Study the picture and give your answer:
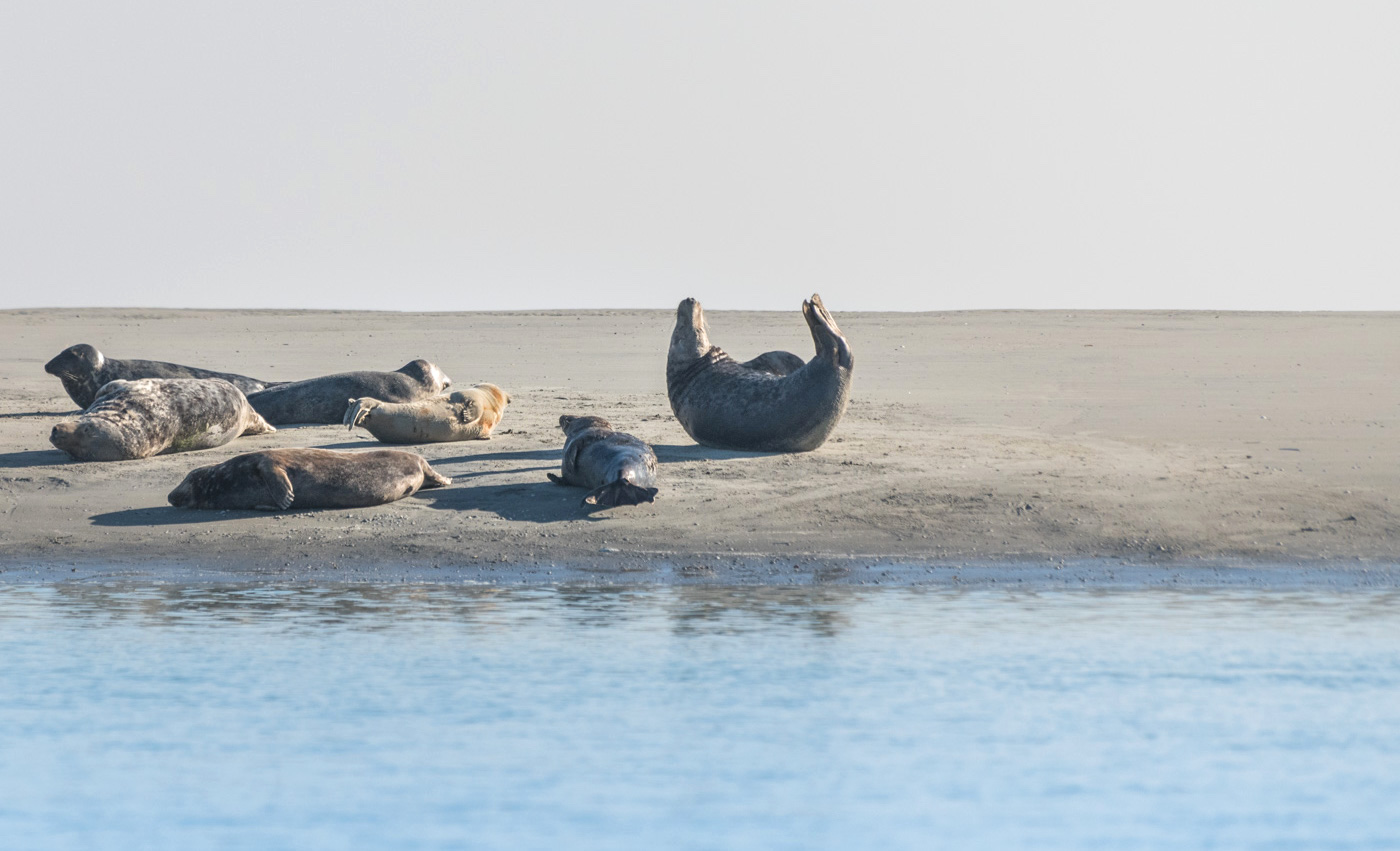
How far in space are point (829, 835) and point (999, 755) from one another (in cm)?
90

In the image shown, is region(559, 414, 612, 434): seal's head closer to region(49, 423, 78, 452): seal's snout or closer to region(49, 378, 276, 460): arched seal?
region(49, 378, 276, 460): arched seal

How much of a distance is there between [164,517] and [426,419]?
2382mm

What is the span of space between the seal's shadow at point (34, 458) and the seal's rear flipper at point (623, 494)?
12.6ft

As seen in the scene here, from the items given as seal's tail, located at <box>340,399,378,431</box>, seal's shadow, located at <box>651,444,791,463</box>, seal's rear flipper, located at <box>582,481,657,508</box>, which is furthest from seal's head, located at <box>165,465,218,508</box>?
seal's shadow, located at <box>651,444,791,463</box>

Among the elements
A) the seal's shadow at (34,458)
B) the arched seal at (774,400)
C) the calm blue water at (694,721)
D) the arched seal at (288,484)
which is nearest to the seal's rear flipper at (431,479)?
the arched seal at (288,484)

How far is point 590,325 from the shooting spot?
87.5ft

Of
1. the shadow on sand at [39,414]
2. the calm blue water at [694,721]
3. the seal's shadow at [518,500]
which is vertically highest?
the shadow on sand at [39,414]

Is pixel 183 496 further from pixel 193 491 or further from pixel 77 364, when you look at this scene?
pixel 77 364

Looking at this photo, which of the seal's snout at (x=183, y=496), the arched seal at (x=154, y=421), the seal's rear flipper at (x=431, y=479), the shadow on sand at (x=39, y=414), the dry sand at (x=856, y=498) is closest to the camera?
the dry sand at (x=856, y=498)

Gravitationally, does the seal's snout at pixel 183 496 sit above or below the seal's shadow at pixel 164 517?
above

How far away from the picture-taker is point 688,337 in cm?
1123

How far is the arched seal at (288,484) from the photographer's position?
29.2ft

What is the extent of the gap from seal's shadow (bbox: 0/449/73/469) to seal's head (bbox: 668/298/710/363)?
414 centimetres

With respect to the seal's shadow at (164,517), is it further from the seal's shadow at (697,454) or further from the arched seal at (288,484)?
the seal's shadow at (697,454)
